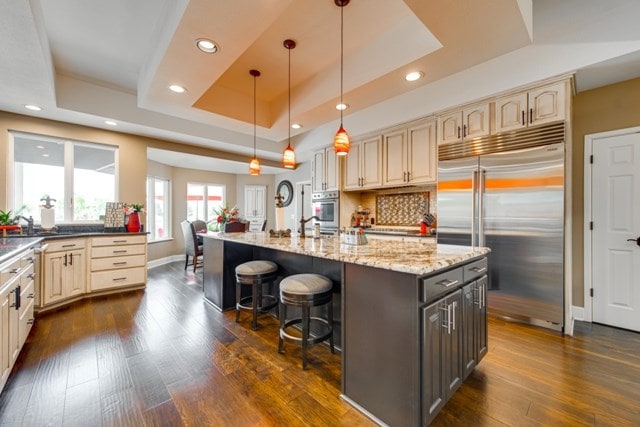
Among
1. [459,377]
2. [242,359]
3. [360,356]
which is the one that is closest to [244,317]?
[242,359]

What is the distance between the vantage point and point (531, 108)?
2717mm

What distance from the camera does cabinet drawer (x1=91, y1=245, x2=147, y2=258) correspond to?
12.0 ft

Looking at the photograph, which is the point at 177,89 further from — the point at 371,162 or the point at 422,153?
the point at 422,153

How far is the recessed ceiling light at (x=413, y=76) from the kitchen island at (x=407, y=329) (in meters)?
1.76

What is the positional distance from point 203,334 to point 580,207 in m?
4.12

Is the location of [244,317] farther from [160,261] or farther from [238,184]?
[238,184]

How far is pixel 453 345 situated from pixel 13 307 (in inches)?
116

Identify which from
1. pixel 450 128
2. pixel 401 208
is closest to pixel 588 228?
pixel 450 128

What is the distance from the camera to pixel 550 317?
2605mm

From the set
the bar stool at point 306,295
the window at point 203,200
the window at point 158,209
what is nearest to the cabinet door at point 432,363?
the bar stool at point 306,295

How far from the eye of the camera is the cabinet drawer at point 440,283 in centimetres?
133

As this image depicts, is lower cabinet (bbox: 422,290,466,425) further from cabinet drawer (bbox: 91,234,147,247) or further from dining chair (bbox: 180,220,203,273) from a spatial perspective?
dining chair (bbox: 180,220,203,273)

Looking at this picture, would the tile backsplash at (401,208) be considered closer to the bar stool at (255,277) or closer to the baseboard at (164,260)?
the bar stool at (255,277)

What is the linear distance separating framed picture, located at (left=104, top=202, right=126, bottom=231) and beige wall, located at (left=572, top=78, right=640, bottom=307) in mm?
5871
